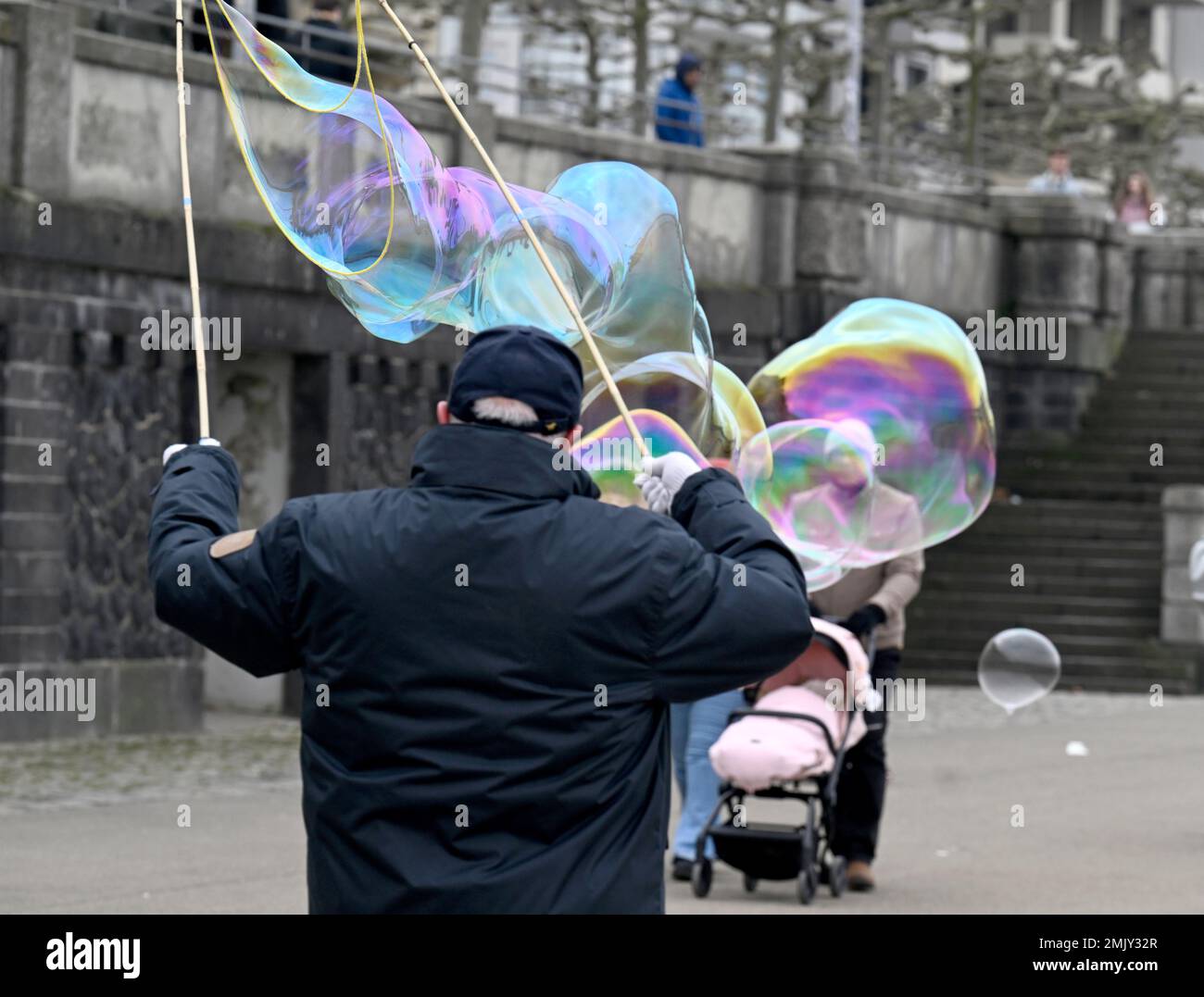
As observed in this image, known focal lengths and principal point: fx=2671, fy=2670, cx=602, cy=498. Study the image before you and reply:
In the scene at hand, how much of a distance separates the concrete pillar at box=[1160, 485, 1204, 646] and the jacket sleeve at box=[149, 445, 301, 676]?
1772cm

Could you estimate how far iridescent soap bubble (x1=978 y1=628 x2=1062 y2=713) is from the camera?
40.3 feet

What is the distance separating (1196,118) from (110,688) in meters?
37.4

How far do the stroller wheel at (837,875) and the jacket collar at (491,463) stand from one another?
5.79 metres

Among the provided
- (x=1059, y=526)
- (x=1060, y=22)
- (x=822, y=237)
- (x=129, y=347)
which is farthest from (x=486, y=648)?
(x=1060, y=22)

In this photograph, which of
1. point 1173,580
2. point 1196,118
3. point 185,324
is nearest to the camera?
point 185,324

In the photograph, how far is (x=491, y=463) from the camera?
4.51m

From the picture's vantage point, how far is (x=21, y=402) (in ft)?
48.7

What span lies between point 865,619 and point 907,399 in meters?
1.32

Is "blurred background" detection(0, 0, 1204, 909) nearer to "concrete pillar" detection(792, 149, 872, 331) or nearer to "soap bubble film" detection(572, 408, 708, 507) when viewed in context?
"concrete pillar" detection(792, 149, 872, 331)

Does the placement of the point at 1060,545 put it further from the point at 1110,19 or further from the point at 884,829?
the point at 1110,19
